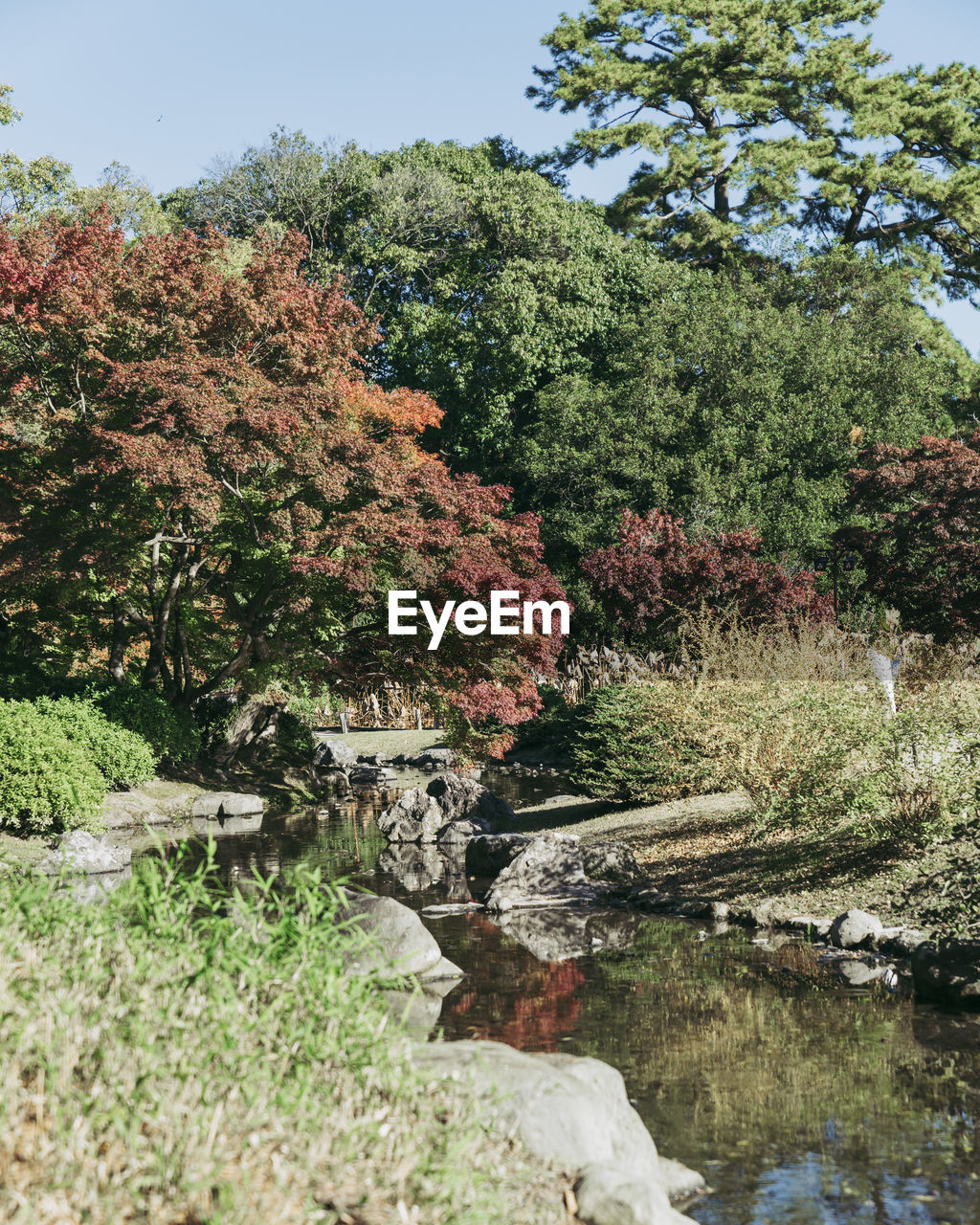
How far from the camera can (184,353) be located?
15516 millimetres

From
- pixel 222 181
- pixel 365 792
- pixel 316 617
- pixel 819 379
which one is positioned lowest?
pixel 365 792

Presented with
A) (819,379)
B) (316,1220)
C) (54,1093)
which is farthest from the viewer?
(819,379)

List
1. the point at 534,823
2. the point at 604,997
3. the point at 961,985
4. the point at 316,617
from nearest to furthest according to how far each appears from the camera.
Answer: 1. the point at 961,985
2. the point at 604,997
3. the point at 534,823
4. the point at 316,617

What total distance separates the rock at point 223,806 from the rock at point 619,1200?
1430 cm

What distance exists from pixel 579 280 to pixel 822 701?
66.5 ft

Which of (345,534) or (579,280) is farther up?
(579,280)

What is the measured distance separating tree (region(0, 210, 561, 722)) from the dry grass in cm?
1074

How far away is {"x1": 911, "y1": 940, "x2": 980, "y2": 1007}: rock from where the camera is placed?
7.04 meters

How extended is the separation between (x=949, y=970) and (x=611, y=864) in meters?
4.61

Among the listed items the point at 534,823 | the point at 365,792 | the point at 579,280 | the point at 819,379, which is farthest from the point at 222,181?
the point at 534,823

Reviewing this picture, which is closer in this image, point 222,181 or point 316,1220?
point 316,1220

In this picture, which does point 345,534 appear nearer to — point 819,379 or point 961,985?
point 961,985

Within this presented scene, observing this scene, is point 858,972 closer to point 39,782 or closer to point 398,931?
point 398,931
